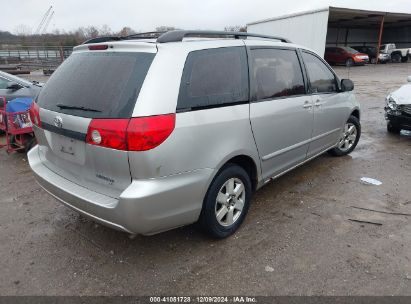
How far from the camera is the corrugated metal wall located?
2456cm

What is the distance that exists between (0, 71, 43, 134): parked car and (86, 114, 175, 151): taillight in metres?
4.85

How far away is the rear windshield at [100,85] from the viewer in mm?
2357

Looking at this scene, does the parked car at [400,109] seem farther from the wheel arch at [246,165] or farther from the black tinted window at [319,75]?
the wheel arch at [246,165]

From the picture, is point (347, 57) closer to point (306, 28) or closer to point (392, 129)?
point (306, 28)

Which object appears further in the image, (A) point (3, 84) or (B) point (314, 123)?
(A) point (3, 84)

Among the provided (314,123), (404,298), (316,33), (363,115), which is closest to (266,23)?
(316,33)

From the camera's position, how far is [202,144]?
8.46 ft

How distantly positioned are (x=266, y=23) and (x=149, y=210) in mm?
30128

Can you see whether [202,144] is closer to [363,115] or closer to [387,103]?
[387,103]

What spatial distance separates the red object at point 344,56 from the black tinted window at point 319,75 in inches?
1035

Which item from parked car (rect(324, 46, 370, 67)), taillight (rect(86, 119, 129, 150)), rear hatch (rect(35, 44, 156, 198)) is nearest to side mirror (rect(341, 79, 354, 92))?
rear hatch (rect(35, 44, 156, 198))

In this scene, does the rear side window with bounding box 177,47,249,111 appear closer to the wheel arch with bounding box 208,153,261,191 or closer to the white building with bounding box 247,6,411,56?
the wheel arch with bounding box 208,153,261,191

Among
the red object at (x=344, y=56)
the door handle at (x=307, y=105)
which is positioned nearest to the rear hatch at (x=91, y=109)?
the door handle at (x=307, y=105)

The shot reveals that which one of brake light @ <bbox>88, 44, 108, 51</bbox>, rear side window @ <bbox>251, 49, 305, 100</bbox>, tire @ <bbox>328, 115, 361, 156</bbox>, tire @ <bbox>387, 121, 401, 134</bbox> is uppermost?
brake light @ <bbox>88, 44, 108, 51</bbox>
